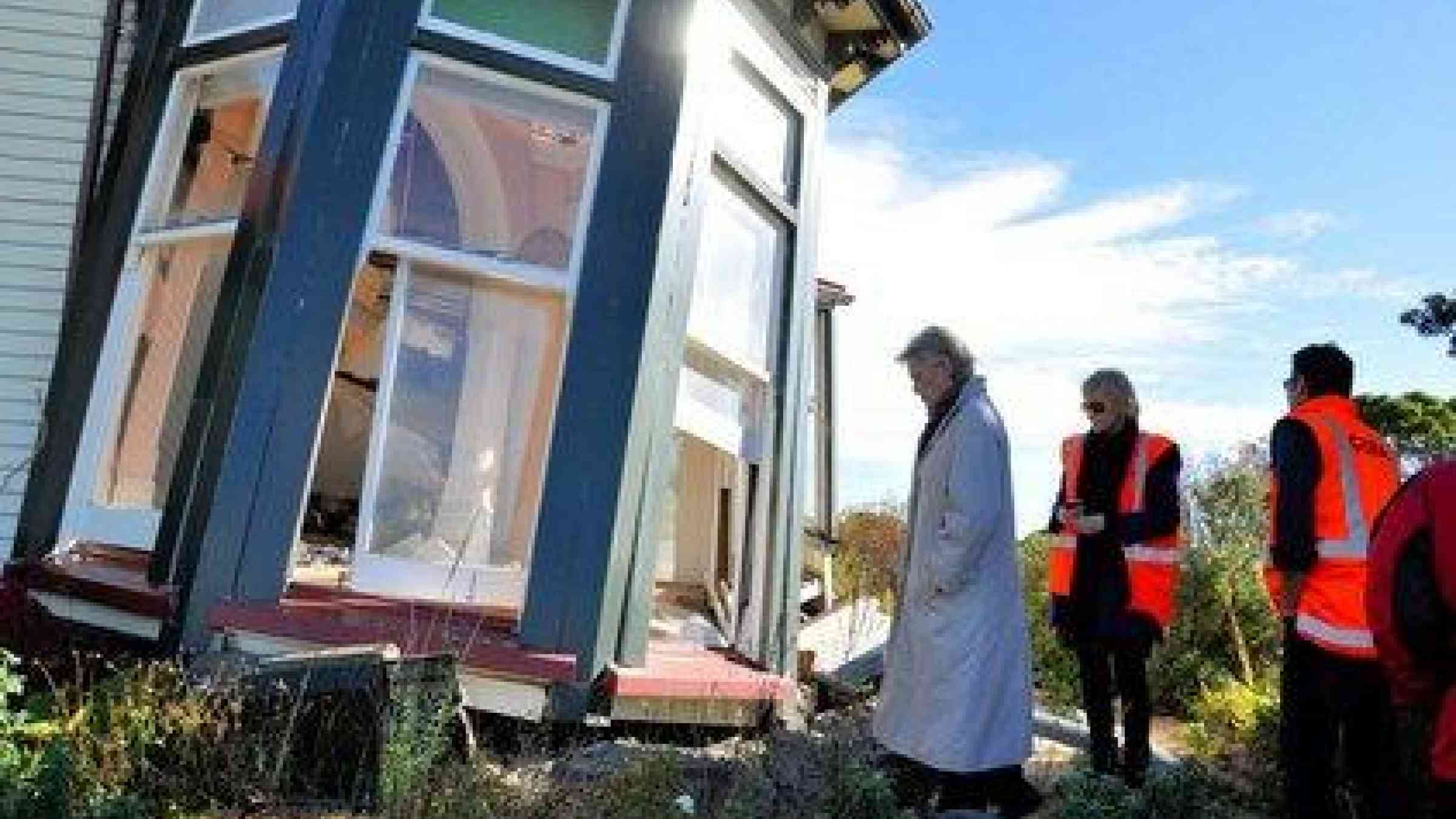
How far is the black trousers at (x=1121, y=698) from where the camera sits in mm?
6512

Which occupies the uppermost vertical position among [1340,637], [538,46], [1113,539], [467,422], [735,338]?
[538,46]

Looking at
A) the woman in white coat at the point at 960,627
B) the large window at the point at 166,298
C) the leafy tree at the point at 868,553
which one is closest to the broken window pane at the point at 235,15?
the large window at the point at 166,298

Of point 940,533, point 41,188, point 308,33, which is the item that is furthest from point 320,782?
point 41,188

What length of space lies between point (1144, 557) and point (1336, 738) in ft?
4.36

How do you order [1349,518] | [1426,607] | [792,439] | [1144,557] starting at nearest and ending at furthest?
[1426,607] < [1349,518] < [1144,557] < [792,439]

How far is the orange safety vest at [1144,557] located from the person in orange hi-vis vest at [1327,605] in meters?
0.94

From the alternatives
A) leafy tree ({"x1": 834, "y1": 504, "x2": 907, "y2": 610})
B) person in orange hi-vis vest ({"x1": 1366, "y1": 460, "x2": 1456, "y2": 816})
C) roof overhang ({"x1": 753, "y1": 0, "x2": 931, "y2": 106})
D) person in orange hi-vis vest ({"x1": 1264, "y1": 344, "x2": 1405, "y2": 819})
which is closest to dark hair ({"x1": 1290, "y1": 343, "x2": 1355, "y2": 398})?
person in orange hi-vis vest ({"x1": 1264, "y1": 344, "x2": 1405, "y2": 819})

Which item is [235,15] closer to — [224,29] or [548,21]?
[224,29]

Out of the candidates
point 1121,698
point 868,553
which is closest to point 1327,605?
point 1121,698

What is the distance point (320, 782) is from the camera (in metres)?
5.46

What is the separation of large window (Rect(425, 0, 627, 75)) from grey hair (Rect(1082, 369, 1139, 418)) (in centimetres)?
279

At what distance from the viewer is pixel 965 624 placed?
5574mm

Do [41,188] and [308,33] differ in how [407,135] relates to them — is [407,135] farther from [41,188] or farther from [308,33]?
[41,188]

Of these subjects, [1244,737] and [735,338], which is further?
[735,338]
